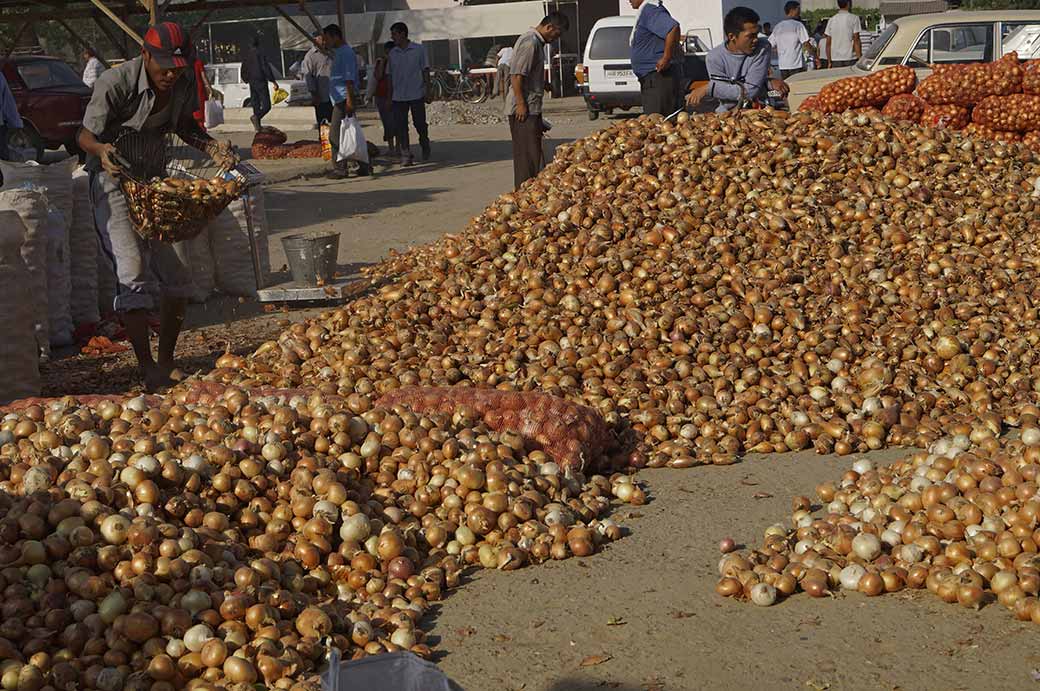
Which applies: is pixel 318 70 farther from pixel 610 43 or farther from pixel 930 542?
pixel 930 542

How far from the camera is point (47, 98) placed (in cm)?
1738

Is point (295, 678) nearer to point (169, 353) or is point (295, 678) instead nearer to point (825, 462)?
point (825, 462)

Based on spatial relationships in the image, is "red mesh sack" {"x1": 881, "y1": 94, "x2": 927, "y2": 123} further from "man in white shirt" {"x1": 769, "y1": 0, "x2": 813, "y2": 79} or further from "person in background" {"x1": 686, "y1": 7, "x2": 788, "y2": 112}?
"man in white shirt" {"x1": 769, "y1": 0, "x2": 813, "y2": 79}

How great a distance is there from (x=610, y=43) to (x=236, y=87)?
13.7 meters

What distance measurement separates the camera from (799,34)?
15680mm

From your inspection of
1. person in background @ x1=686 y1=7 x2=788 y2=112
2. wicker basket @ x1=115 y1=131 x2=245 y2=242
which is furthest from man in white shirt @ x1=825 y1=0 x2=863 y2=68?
wicker basket @ x1=115 y1=131 x2=245 y2=242

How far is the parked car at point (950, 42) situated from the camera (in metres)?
13.0

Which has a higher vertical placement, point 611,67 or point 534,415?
point 611,67

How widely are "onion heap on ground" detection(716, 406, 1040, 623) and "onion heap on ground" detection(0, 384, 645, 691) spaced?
0.69 m

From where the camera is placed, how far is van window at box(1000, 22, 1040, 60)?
42.4ft

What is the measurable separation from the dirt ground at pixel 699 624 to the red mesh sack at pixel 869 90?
5.98 metres

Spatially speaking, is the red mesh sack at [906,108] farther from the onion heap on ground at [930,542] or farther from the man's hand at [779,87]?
the onion heap on ground at [930,542]

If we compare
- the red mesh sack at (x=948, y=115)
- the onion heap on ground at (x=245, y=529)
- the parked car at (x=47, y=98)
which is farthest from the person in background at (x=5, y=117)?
the red mesh sack at (x=948, y=115)

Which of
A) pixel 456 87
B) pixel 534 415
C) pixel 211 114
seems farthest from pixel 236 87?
pixel 534 415
